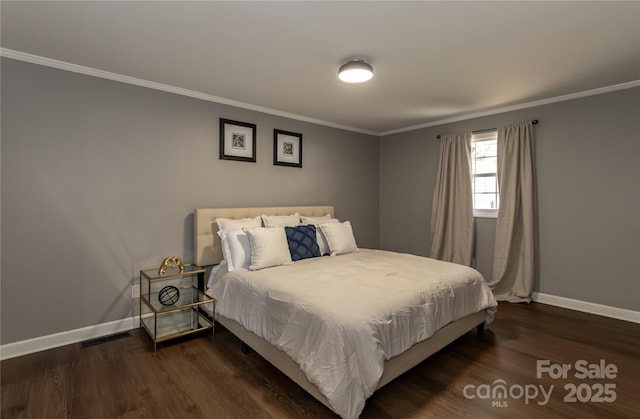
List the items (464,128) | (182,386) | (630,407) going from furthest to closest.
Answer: (464,128)
(182,386)
(630,407)

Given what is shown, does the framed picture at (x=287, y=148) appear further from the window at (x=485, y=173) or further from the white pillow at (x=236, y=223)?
the window at (x=485, y=173)

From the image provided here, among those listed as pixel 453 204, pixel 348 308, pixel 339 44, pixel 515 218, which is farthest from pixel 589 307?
pixel 339 44

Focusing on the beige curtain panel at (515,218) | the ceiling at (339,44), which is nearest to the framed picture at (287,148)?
the ceiling at (339,44)

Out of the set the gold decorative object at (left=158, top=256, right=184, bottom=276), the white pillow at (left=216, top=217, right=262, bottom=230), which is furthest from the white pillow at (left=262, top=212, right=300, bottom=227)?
the gold decorative object at (left=158, top=256, right=184, bottom=276)

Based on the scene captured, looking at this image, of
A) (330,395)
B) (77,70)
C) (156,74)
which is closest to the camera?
(330,395)

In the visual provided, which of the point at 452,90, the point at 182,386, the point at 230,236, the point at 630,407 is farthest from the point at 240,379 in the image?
the point at 452,90

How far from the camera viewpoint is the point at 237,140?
3646 millimetres

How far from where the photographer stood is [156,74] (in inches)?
111

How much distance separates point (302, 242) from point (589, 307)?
320 centimetres

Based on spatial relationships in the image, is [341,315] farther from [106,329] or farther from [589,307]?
[589,307]

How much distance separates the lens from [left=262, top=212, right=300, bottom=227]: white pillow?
3473 mm

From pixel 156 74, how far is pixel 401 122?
3272mm

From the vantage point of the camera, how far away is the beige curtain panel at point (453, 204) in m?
4.25

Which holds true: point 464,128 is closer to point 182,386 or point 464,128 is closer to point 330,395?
point 330,395
